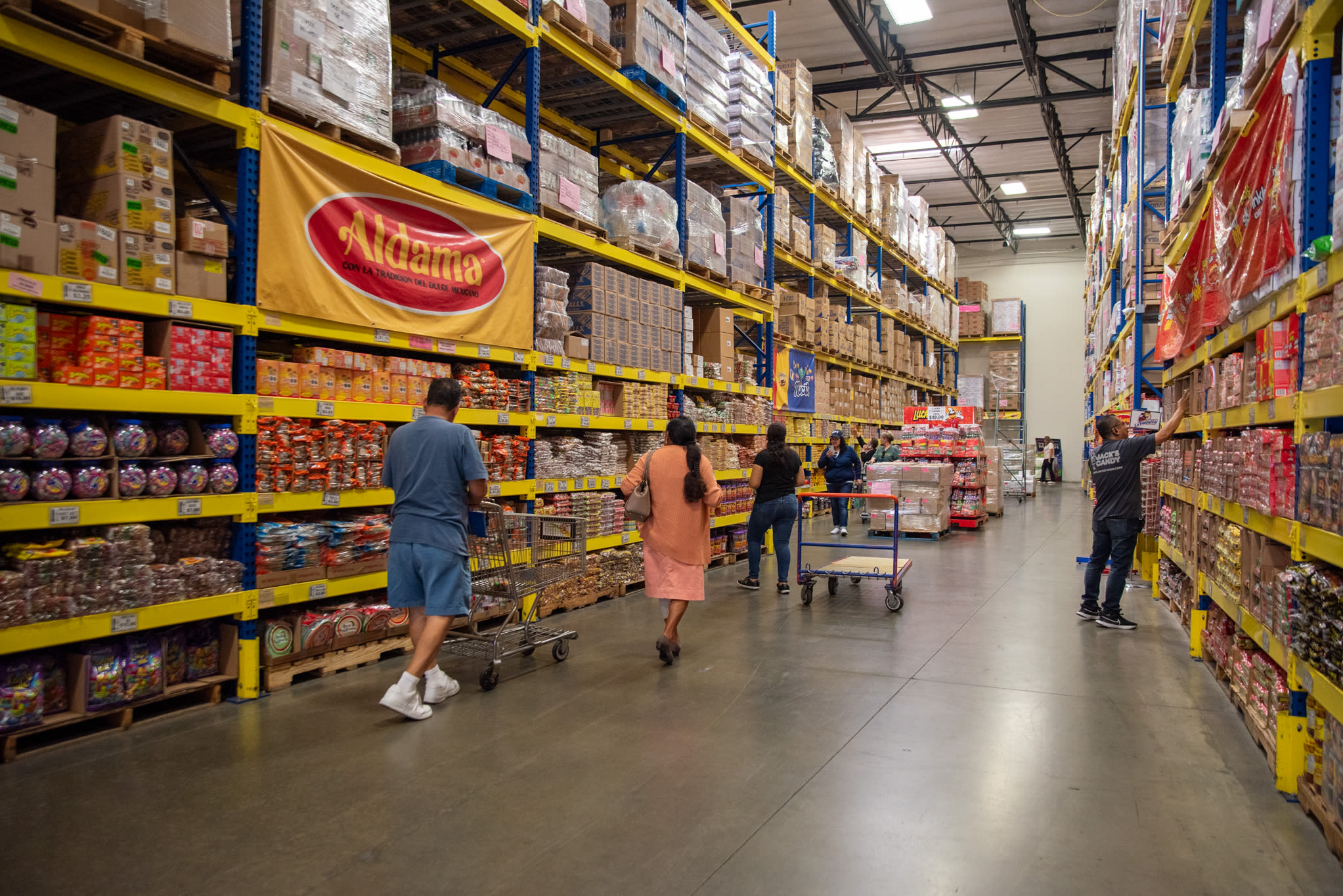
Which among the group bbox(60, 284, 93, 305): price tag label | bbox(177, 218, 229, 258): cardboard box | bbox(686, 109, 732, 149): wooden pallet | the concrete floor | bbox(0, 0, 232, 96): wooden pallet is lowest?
the concrete floor

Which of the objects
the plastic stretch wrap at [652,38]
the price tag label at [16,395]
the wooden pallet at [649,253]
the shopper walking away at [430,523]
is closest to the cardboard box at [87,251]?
the price tag label at [16,395]

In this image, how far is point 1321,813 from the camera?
3287 millimetres

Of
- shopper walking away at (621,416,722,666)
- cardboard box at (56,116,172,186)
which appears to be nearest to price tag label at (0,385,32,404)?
cardboard box at (56,116,172,186)

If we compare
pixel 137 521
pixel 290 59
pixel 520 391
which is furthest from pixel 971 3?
pixel 137 521

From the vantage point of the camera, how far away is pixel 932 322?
23.5 metres

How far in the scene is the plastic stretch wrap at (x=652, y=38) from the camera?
845 cm

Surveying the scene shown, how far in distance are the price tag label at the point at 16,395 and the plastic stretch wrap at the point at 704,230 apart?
6.91m

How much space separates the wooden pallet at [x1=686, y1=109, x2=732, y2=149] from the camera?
9.81 m

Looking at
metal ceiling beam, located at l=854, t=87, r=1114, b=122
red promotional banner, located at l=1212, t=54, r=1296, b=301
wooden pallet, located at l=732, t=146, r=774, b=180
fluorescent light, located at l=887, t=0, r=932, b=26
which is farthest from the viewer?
metal ceiling beam, located at l=854, t=87, r=1114, b=122

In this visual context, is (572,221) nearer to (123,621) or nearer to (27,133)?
(27,133)

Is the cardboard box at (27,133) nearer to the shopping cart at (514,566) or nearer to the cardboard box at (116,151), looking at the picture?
the cardboard box at (116,151)

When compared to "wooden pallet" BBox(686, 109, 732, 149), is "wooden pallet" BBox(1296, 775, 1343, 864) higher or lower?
lower

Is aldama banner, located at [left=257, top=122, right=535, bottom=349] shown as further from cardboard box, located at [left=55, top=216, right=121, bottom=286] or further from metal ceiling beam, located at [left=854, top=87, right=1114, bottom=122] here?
metal ceiling beam, located at [left=854, top=87, right=1114, bottom=122]

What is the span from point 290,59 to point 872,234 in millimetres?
13979
